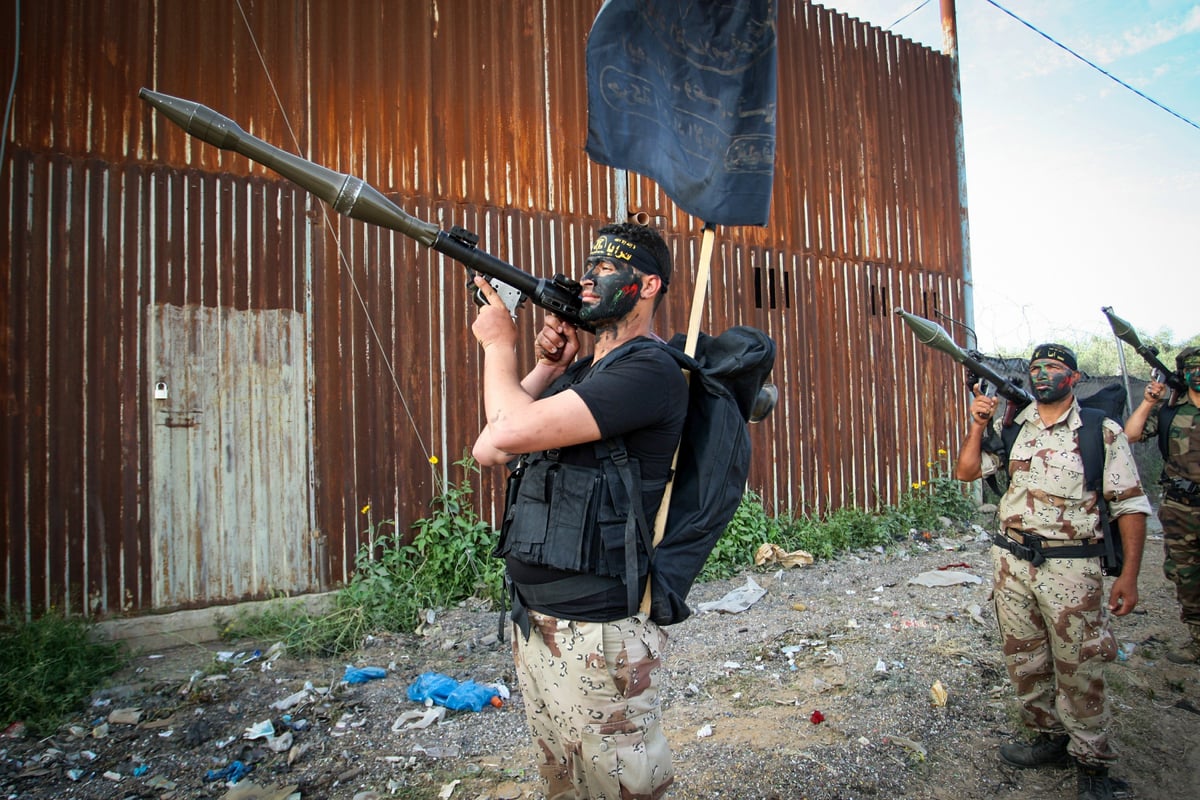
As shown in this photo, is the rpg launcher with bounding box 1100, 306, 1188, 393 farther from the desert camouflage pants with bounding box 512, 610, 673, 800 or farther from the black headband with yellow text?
the desert camouflage pants with bounding box 512, 610, 673, 800

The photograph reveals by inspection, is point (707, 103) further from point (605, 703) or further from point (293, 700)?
point (293, 700)

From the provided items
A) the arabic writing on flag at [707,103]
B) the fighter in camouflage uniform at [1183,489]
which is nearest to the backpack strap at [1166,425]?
the fighter in camouflage uniform at [1183,489]

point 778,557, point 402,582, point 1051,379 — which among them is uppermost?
point 1051,379

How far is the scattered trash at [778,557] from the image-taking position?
7250mm

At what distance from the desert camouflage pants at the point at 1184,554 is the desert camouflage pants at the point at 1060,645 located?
7.75 feet

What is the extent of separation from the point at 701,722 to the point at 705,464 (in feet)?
7.82

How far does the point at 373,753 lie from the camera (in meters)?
3.73

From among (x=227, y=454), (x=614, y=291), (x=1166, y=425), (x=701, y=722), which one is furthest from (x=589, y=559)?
(x=1166, y=425)

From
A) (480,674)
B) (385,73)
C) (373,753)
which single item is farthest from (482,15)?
(373,753)

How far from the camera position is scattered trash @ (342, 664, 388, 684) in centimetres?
456

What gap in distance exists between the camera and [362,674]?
4.61 m

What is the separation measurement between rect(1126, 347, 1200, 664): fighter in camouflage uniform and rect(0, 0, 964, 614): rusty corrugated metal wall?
11.2ft

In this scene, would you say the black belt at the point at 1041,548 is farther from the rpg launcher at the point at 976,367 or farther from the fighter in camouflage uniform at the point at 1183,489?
the fighter in camouflage uniform at the point at 1183,489

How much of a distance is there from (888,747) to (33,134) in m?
6.57
